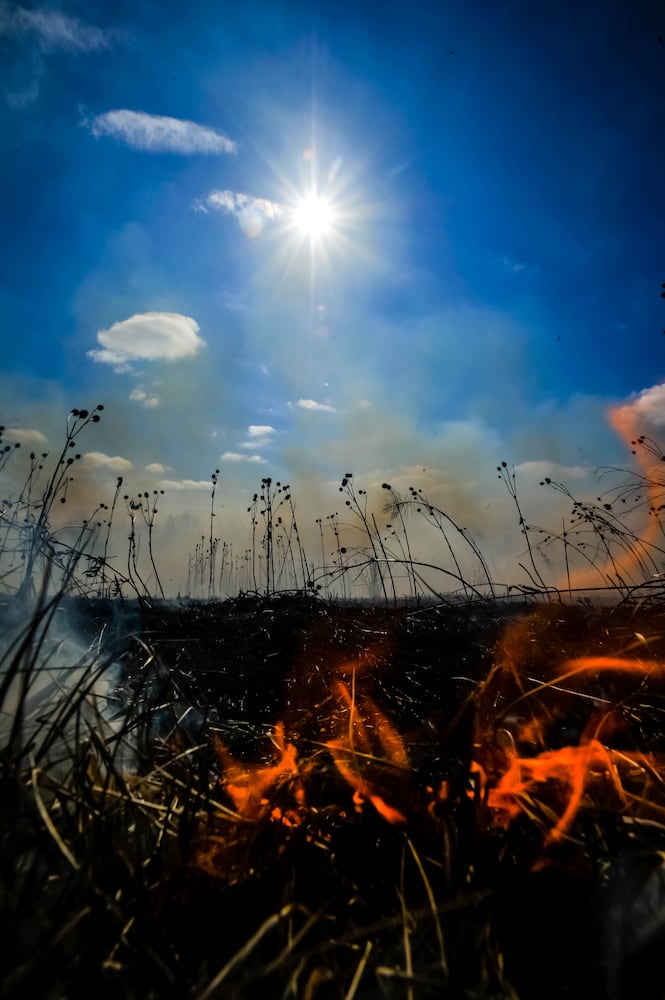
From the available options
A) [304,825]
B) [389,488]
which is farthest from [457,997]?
[389,488]

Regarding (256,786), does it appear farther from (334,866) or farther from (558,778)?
(558,778)

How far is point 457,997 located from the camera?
64 cm

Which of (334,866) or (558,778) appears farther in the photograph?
(558,778)

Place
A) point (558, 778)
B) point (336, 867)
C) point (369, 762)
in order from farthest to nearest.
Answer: point (369, 762), point (558, 778), point (336, 867)

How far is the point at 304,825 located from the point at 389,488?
4825mm

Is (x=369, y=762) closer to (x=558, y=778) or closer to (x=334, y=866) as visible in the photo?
(x=334, y=866)

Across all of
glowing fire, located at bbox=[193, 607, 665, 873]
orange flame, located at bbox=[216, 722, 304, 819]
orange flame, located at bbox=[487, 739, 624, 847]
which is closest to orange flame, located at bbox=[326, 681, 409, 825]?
glowing fire, located at bbox=[193, 607, 665, 873]

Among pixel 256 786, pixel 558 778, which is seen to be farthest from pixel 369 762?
pixel 558 778

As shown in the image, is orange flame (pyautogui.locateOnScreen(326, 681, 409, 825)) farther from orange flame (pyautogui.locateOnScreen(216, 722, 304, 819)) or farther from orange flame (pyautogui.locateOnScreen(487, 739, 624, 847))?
orange flame (pyautogui.locateOnScreen(487, 739, 624, 847))

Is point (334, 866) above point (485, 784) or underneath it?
underneath

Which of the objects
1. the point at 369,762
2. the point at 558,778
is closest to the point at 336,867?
the point at 369,762

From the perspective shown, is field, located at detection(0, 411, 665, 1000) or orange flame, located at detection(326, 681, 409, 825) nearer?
field, located at detection(0, 411, 665, 1000)

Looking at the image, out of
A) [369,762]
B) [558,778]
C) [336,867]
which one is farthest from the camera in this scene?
[369,762]

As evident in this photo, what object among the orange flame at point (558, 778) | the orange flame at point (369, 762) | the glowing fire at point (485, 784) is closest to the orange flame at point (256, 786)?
the glowing fire at point (485, 784)
